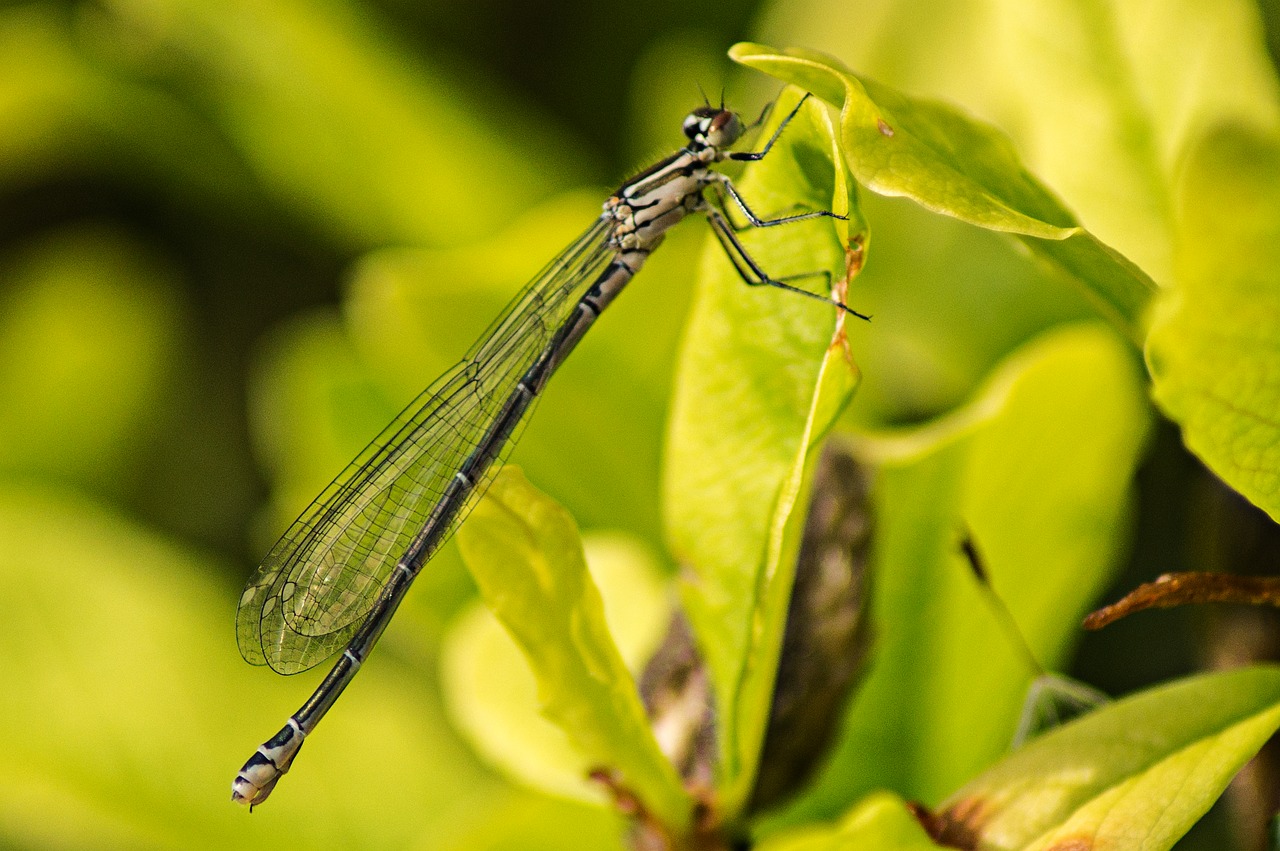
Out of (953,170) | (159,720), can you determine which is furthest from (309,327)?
(953,170)

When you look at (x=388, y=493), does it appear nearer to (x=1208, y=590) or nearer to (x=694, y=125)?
(x=694, y=125)

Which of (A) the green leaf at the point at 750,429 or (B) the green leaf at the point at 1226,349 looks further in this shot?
(A) the green leaf at the point at 750,429

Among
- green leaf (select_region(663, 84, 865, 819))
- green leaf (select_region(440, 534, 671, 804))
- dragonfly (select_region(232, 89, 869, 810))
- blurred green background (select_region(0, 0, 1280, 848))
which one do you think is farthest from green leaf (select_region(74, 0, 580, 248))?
green leaf (select_region(663, 84, 865, 819))

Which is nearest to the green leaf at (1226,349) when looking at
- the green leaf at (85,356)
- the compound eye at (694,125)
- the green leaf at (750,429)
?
the green leaf at (750,429)

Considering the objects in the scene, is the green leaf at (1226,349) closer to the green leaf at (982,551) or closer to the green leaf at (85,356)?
the green leaf at (982,551)

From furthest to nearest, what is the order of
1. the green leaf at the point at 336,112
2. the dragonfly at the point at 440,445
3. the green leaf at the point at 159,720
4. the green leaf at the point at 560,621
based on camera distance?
the green leaf at the point at 336,112, the green leaf at the point at 159,720, the dragonfly at the point at 440,445, the green leaf at the point at 560,621

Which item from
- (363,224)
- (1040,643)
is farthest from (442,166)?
(1040,643)
